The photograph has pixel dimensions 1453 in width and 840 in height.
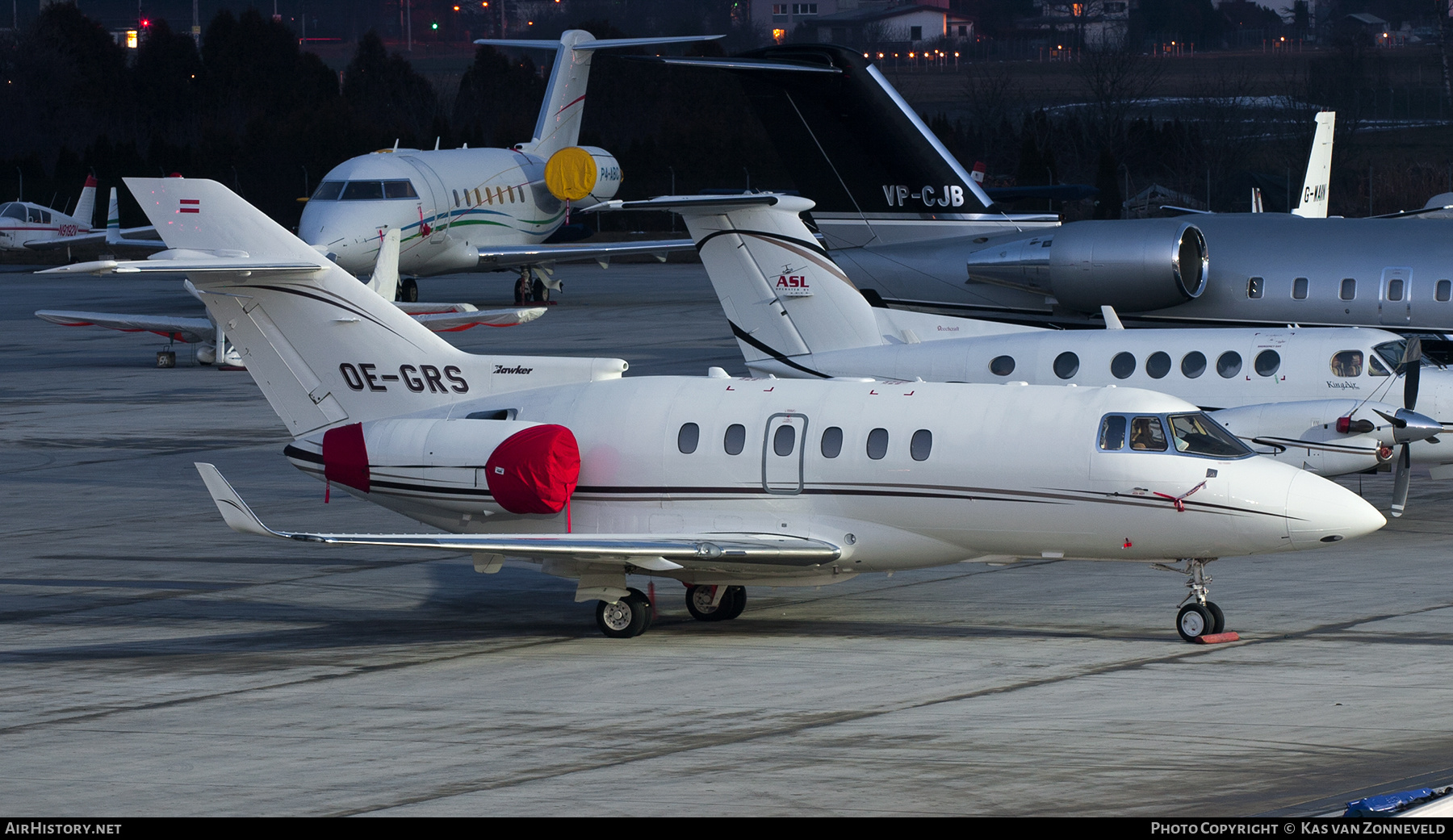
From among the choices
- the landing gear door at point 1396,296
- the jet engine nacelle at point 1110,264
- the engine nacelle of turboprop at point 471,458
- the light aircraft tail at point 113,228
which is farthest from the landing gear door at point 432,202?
the engine nacelle of turboprop at point 471,458

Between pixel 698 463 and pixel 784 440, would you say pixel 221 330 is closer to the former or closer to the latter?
pixel 698 463

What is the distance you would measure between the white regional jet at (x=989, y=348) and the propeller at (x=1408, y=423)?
0.64 meters

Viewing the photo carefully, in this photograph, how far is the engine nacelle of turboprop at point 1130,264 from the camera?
2762cm

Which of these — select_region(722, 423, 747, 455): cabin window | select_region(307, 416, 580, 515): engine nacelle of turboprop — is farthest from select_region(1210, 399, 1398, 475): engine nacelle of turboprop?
select_region(307, 416, 580, 515): engine nacelle of turboprop

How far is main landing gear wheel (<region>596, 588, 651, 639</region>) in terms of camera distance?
1706 centimetres

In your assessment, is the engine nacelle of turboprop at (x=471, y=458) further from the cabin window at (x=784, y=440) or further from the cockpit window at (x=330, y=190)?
the cockpit window at (x=330, y=190)

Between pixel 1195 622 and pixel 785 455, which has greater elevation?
pixel 785 455

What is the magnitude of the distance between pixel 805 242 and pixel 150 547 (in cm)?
913

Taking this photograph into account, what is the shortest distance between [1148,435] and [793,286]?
8008 millimetres

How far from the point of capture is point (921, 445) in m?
16.7

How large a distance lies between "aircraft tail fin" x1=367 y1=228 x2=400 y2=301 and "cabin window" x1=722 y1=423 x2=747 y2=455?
20.3m

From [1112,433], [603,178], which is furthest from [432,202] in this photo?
[1112,433]

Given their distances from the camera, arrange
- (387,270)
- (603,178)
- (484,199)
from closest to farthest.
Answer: (387,270), (484,199), (603,178)

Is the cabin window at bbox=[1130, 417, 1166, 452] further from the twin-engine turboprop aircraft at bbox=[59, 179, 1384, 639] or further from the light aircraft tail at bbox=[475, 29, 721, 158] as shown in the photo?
the light aircraft tail at bbox=[475, 29, 721, 158]
